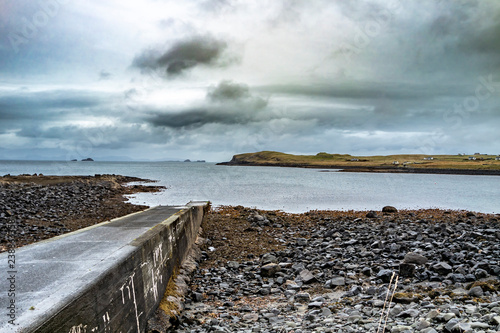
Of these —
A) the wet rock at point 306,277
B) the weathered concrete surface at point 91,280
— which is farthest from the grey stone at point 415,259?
the weathered concrete surface at point 91,280

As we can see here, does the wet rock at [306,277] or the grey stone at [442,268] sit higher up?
the grey stone at [442,268]

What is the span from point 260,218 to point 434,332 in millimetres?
13729

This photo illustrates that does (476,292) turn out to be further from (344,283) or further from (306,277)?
(306,277)

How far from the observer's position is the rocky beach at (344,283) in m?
5.92

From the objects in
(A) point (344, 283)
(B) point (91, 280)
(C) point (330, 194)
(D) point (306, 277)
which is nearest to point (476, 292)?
(A) point (344, 283)

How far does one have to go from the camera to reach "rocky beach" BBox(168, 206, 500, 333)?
592 centimetres

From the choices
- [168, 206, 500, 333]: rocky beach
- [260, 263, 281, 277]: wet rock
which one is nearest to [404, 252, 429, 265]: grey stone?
[168, 206, 500, 333]: rocky beach

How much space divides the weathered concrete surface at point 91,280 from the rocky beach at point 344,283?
1225 mm

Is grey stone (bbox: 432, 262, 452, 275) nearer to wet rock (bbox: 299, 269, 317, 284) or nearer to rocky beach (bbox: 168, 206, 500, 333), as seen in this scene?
rocky beach (bbox: 168, 206, 500, 333)

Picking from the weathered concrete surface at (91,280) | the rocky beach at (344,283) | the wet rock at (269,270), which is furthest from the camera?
the wet rock at (269,270)

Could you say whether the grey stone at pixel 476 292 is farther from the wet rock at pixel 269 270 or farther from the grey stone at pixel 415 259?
the wet rock at pixel 269 270

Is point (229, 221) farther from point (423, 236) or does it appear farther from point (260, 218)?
point (423, 236)

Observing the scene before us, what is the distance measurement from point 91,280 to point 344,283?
6.51 m

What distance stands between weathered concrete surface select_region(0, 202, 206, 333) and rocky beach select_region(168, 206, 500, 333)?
4.02ft
